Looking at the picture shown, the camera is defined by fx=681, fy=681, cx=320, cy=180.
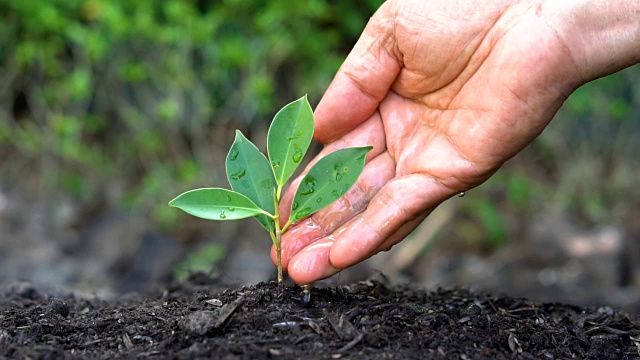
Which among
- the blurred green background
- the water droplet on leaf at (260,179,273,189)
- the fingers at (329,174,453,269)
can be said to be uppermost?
the blurred green background

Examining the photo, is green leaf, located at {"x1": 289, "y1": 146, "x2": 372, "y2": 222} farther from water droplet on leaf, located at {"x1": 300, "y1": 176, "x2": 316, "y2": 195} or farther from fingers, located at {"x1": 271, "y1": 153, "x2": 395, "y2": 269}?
fingers, located at {"x1": 271, "y1": 153, "x2": 395, "y2": 269}

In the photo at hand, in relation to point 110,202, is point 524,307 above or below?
below

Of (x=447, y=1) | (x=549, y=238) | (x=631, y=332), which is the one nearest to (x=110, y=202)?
(x=549, y=238)

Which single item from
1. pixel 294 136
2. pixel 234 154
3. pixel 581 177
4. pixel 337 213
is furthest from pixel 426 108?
pixel 581 177

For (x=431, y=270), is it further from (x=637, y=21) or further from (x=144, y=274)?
(x=637, y=21)

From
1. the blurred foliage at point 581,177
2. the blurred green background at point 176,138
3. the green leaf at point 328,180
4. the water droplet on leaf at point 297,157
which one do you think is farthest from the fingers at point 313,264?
the blurred foliage at point 581,177

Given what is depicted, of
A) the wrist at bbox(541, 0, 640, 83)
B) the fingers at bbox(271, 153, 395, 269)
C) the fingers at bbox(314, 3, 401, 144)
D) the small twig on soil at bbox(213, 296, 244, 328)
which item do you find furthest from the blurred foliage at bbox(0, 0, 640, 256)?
the small twig on soil at bbox(213, 296, 244, 328)
